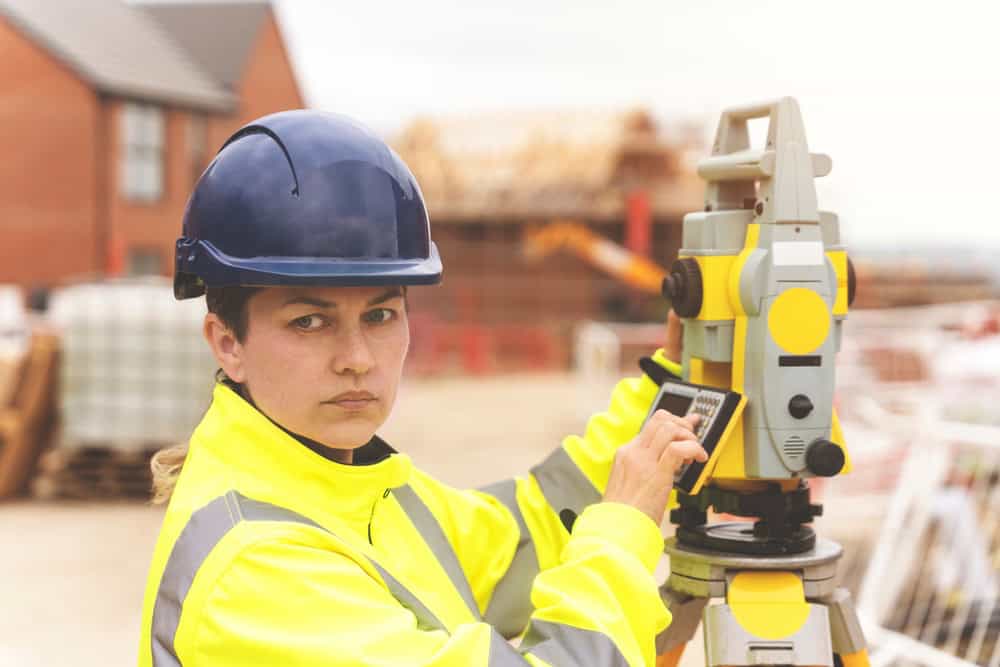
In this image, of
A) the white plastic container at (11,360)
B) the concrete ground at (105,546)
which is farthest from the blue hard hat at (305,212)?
the white plastic container at (11,360)

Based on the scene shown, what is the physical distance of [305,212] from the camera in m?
1.77

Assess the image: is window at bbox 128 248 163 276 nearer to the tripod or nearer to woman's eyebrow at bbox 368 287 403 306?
the tripod

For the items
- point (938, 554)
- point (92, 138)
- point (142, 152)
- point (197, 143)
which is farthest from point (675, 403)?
point (197, 143)

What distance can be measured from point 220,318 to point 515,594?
85cm

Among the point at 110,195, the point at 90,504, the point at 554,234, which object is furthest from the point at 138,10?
the point at 90,504

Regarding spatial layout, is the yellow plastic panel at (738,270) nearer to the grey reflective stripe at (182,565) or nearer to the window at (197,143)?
the grey reflective stripe at (182,565)

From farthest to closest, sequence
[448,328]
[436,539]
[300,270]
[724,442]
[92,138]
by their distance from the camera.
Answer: [92,138], [448,328], [436,539], [724,442], [300,270]

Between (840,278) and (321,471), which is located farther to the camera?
(840,278)

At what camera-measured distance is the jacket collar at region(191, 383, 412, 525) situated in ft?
5.87

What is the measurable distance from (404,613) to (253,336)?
1.63 feet

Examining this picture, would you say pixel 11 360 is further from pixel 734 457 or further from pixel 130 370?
pixel 734 457

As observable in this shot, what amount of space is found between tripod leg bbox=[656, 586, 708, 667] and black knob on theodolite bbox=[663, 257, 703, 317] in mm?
573

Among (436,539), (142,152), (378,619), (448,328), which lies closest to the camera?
(378,619)

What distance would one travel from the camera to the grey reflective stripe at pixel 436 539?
82.4 inches
